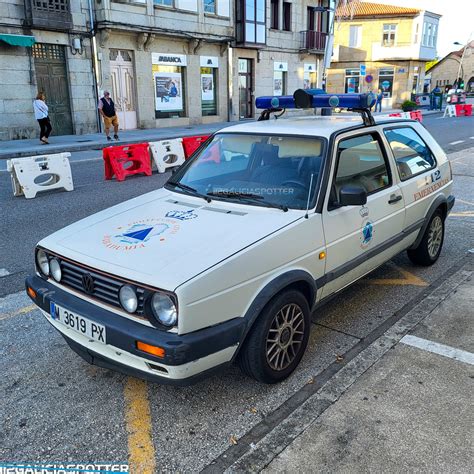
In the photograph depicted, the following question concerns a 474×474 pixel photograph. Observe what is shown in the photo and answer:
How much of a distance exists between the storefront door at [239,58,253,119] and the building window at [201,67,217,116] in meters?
2.30

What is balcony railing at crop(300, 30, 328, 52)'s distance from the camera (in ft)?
103

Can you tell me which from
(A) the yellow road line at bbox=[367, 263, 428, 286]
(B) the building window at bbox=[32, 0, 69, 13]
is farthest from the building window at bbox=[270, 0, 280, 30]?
(A) the yellow road line at bbox=[367, 263, 428, 286]

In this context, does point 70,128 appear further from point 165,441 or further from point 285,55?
point 165,441

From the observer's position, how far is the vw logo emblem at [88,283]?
2861 millimetres

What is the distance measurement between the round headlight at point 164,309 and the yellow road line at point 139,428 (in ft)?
2.28

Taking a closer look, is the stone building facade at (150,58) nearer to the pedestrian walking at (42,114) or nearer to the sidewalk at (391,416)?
the pedestrian walking at (42,114)

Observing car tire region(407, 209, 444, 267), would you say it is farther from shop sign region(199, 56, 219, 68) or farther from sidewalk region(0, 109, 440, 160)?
shop sign region(199, 56, 219, 68)

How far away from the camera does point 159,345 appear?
2508 millimetres

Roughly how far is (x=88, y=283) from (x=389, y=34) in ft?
165

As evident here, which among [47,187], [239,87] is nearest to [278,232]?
[47,187]

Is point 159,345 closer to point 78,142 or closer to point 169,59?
point 78,142

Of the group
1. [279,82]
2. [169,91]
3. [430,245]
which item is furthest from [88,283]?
[279,82]

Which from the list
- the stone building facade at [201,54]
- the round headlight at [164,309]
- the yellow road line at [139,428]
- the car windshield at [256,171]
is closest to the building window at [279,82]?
the stone building facade at [201,54]

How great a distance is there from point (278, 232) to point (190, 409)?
3.99ft
